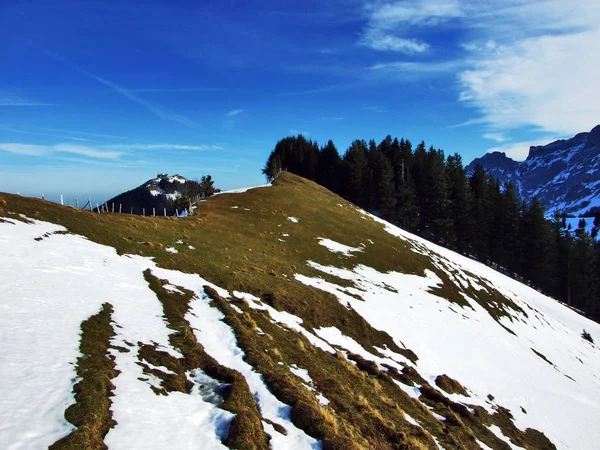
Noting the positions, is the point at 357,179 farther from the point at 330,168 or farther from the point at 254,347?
the point at 254,347

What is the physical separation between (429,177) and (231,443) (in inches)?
3750

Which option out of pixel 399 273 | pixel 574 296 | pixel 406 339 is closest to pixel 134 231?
pixel 406 339

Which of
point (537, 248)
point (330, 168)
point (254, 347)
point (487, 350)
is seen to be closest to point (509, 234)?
point (537, 248)

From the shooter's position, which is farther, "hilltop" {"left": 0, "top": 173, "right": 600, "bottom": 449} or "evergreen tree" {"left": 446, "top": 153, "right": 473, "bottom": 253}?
"evergreen tree" {"left": 446, "top": 153, "right": 473, "bottom": 253}

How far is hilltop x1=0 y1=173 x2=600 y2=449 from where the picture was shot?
10.8m

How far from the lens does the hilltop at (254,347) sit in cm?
1083

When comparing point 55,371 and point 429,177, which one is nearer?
point 55,371

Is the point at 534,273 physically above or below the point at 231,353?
below

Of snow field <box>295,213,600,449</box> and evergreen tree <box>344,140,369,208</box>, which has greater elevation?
evergreen tree <box>344,140,369,208</box>

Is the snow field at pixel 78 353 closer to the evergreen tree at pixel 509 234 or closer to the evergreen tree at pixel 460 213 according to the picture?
the evergreen tree at pixel 460 213

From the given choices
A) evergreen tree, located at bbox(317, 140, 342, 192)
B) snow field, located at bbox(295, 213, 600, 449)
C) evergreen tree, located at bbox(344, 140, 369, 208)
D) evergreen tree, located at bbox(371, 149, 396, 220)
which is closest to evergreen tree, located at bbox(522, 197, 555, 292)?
evergreen tree, located at bbox(371, 149, 396, 220)

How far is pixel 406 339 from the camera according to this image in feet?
97.7

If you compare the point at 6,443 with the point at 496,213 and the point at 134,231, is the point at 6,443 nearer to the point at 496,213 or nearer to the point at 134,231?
the point at 134,231

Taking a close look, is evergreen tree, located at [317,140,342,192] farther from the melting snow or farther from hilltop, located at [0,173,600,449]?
hilltop, located at [0,173,600,449]
